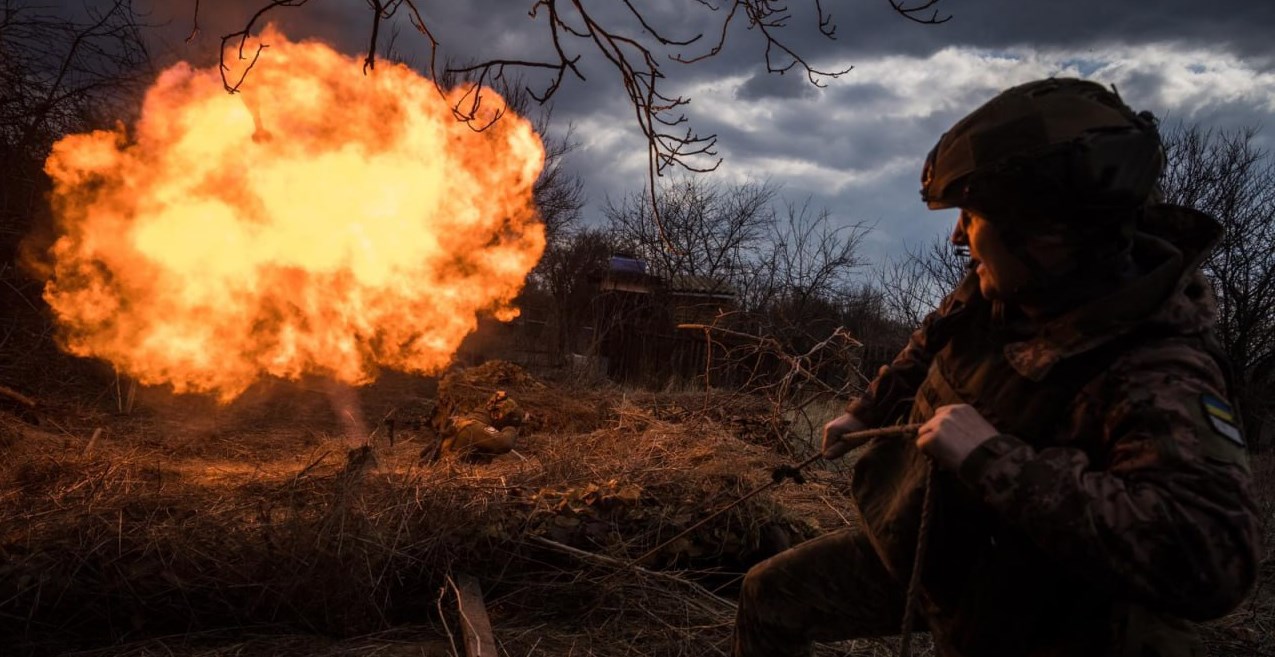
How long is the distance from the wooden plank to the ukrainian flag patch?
9.88 feet

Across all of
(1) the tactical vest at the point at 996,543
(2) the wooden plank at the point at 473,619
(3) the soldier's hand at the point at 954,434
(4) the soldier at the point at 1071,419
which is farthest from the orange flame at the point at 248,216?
(3) the soldier's hand at the point at 954,434

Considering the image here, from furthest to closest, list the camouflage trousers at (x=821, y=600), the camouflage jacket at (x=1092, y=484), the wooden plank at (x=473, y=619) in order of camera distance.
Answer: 1. the wooden plank at (x=473, y=619)
2. the camouflage trousers at (x=821, y=600)
3. the camouflage jacket at (x=1092, y=484)

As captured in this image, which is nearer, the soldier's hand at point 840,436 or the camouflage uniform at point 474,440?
the soldier's hand at point 840,436

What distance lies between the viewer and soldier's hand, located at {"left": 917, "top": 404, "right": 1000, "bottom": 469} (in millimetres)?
1677

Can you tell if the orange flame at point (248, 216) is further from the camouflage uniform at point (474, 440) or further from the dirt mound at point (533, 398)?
the camouflage uniform at point (474, 440)

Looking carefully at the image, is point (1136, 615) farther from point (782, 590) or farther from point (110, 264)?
point (110, 264)

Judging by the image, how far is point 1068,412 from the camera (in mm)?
1760

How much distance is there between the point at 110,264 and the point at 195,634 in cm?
808

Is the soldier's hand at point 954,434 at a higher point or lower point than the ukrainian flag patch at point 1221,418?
lower

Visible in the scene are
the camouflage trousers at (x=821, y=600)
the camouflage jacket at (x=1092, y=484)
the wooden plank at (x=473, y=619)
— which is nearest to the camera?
the camouflage jacket at (x=1092, y=484)

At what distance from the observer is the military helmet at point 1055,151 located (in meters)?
1.70

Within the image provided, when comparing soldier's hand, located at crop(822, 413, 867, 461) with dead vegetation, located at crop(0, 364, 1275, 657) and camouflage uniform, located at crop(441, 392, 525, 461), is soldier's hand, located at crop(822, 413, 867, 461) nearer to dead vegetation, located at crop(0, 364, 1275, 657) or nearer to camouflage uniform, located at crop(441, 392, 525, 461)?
dead vegetation, located at crop(0, 364, 1275, 657)

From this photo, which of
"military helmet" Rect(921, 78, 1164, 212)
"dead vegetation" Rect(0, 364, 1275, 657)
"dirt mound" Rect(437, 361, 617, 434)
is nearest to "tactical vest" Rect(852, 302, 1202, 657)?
"military helmet" Rect(921, 78, 1164, 212)

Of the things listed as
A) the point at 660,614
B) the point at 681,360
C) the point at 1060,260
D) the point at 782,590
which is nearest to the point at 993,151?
the point at 1060,260
